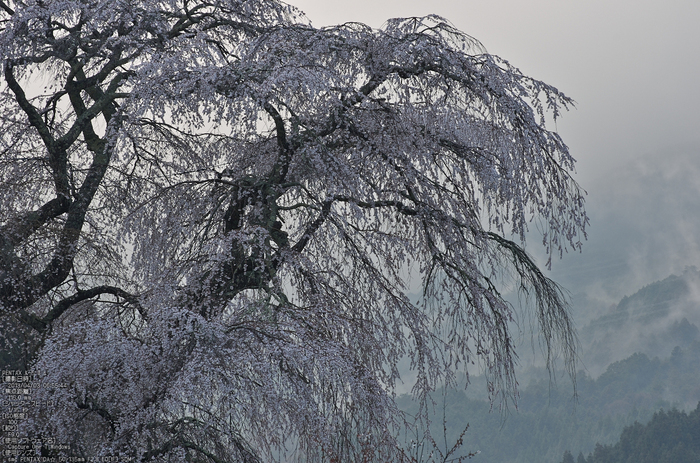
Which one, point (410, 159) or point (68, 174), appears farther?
point (68, 174)

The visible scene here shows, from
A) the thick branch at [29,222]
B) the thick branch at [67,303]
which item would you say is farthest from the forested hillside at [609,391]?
the thick branch at [29,222]

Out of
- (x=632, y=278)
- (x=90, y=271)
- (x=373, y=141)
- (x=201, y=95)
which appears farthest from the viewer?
(x=632, y=278)

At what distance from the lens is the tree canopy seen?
12.2 ft

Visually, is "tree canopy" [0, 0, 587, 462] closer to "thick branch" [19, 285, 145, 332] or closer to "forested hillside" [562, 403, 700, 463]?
"thick branch" [19, 285, 145, 332]

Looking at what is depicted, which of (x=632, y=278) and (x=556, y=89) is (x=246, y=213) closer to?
(x=556, y=89)

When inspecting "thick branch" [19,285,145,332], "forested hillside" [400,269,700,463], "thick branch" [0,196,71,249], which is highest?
"forested hillside" [400,269,700,463]

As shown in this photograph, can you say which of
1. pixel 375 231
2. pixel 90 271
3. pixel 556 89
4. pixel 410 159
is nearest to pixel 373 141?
pixel 410 159

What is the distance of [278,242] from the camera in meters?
5.07

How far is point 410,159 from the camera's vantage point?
5105 mm

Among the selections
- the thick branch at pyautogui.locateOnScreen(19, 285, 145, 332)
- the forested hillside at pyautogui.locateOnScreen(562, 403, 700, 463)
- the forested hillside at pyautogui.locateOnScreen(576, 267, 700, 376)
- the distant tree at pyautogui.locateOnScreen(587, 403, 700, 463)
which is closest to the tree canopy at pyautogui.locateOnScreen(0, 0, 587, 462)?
the thick branch at pyautogui.locateOnScreen(19, 285, 145, 332)

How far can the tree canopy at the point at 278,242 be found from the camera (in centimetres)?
371

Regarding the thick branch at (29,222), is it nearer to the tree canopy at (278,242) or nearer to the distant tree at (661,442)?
the tree canopy at (278,242)

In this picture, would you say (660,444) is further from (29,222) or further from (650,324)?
(650,324)

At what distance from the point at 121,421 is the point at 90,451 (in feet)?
1.34
